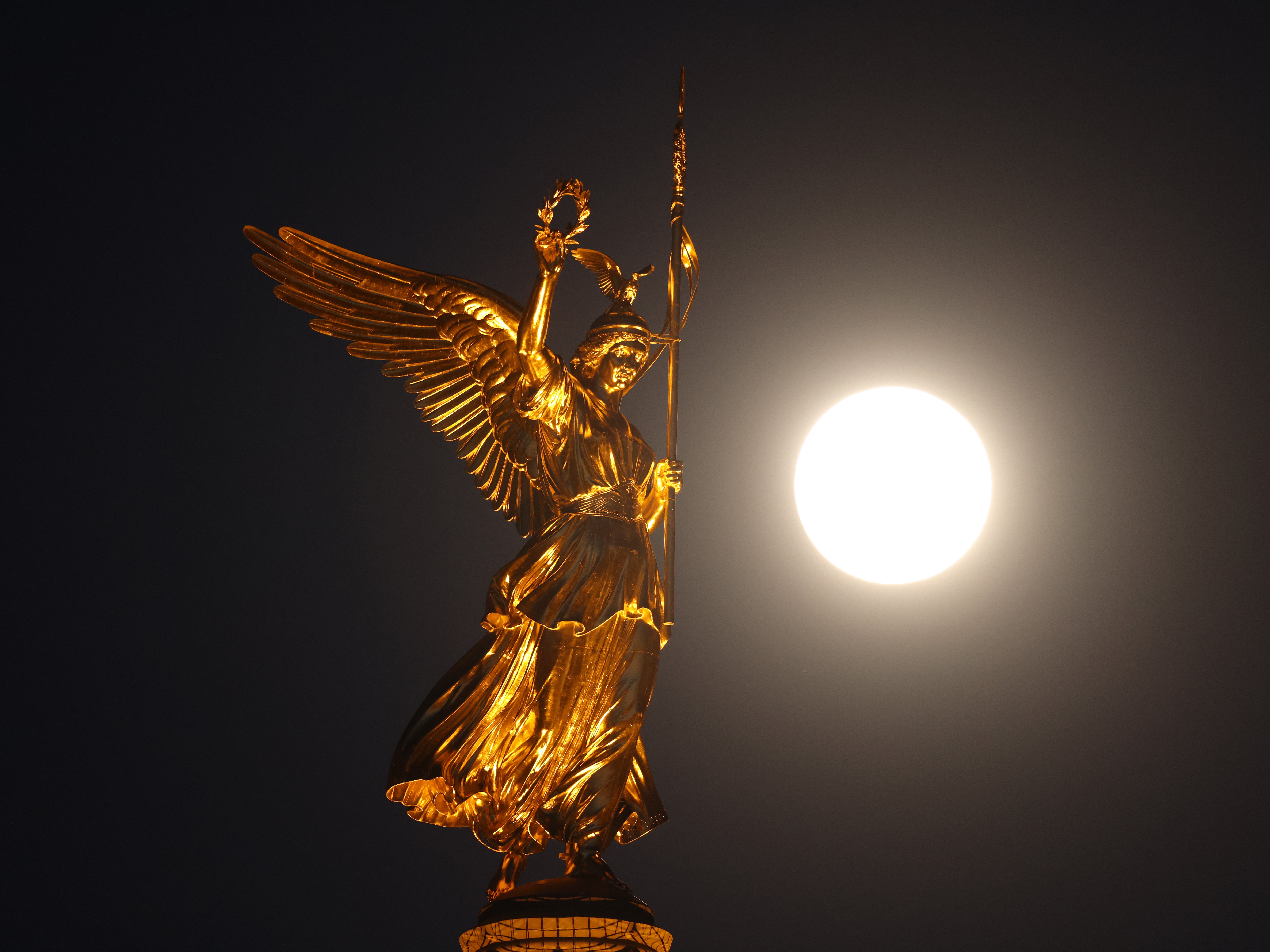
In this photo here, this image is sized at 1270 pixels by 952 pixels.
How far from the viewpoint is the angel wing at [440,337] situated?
3738 mm

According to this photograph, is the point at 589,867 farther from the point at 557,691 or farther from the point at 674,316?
the point at 674,316

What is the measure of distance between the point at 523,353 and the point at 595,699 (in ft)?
2.94

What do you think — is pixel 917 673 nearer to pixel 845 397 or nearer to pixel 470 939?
pixel 845 397

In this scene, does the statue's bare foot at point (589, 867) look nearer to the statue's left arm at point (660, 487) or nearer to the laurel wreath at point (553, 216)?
the statue's left arm at point (660, 487)

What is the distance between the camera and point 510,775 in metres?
3.46

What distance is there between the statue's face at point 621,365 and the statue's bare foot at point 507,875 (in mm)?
1238

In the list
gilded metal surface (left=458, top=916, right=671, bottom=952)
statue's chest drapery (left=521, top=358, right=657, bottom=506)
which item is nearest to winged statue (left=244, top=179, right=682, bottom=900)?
statue's chest drapery (left=521, top=358, right=657, bottom=506)

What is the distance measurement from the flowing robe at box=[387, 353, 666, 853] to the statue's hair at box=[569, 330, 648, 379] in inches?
4.9

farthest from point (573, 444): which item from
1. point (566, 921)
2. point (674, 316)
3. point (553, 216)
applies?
point (566, 921)

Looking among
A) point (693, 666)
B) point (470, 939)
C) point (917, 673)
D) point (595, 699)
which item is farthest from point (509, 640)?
point (917, 673)

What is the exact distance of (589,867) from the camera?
11.0 ft

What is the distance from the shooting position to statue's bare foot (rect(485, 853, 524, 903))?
135 inches

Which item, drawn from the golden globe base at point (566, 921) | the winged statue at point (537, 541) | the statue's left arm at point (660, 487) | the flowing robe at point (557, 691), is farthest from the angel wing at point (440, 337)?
the golden globe base at point (566, 921)

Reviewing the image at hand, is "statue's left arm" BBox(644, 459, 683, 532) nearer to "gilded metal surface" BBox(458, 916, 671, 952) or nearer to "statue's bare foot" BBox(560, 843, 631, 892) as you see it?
"statue's bare foot" BBox(560, 843, 631, 892)
